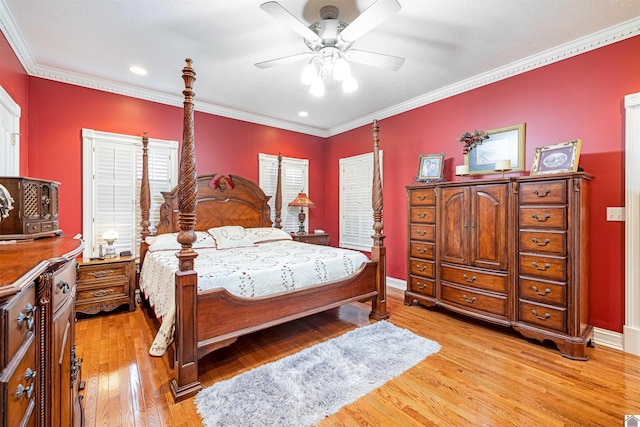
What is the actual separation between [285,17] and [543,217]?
2.64 metres

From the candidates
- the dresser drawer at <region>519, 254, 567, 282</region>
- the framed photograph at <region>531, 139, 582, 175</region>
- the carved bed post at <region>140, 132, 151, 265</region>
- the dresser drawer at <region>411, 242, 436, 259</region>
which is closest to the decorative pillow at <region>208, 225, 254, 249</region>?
the carved bed post at <region>140, 132, 151, 265</region>

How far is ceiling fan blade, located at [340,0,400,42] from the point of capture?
5.58 ft

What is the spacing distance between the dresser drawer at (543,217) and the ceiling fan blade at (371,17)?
2.08 metres

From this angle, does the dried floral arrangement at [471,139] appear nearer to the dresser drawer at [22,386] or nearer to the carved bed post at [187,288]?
the carved bed post at [187,288]

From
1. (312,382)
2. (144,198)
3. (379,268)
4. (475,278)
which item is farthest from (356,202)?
(312,382)

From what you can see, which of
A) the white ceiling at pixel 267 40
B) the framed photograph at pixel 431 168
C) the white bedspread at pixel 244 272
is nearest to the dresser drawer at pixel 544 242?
the framed photograph at pixel 431 168

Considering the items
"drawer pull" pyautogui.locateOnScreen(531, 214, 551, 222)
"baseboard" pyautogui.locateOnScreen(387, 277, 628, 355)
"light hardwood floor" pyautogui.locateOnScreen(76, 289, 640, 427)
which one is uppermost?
"drawer pull" pyautogui.locateOnScreen(531, 214, 551, 222)

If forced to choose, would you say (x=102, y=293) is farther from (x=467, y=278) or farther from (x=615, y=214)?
(x=615, y=214)

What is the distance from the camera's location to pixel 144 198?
3682mm

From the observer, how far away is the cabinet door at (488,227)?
9.28ft

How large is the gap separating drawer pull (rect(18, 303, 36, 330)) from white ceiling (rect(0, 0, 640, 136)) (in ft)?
7.45

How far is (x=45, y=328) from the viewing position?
0.97 m

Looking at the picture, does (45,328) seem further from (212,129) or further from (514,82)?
(514,82)

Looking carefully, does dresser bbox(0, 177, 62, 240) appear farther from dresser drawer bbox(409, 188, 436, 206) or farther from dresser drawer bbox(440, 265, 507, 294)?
dresser drawer bbox(440, 265, 507, 294)
